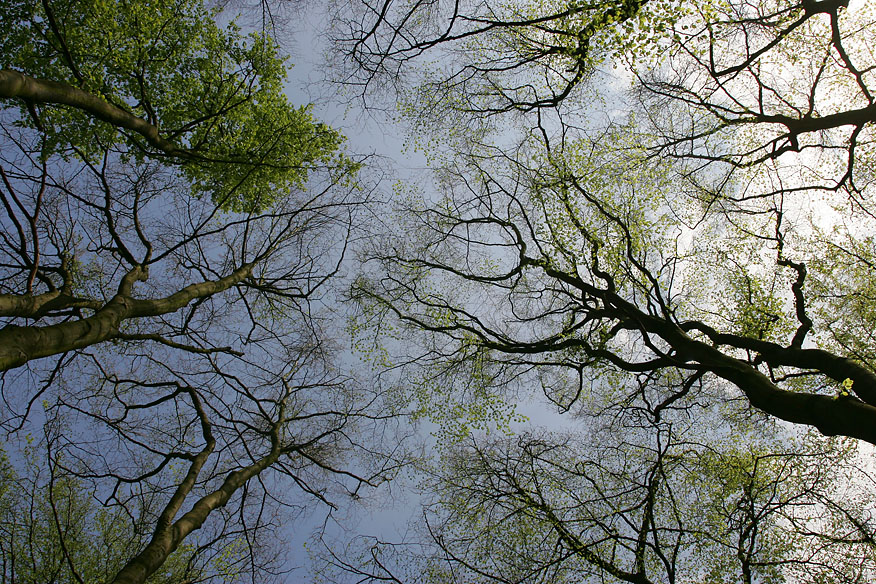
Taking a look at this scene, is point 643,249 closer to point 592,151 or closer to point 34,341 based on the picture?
point 592,151

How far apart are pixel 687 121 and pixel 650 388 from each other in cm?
606

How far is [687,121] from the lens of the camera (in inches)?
356

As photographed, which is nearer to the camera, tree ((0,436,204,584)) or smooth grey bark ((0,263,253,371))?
smooth grey bark ((0,263,253,371))

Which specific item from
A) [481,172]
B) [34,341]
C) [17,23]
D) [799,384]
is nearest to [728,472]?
[799,384]

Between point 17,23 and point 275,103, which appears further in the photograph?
point 275,103

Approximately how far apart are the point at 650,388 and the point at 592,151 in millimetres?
5719

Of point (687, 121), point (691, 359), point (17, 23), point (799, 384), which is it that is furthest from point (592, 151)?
point (17, 23)

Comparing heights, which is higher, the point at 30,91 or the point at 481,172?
the point at 481,172

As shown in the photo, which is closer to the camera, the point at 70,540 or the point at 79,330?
the point at 79,330

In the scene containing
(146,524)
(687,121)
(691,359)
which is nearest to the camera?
(691,359)

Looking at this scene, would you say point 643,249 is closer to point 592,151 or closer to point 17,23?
point 592,151

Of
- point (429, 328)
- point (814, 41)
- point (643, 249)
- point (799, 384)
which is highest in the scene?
point (814, 41)

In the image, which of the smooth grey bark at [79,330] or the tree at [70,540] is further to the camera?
the tree at [70,540]

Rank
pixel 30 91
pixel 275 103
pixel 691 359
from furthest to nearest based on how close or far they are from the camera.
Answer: pixel 275 103 < pixel 691 359 < pixel 30 91
